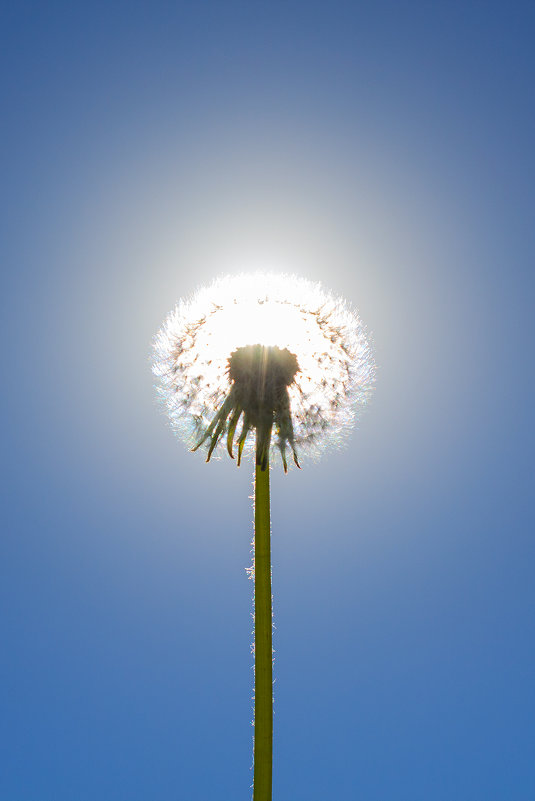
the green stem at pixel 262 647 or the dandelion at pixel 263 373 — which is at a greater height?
the dandelion at pixel 263 373

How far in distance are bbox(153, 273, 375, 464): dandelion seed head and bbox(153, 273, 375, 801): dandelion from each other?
0.7 inches

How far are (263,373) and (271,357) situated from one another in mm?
299

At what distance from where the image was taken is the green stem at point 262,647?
22.4ft

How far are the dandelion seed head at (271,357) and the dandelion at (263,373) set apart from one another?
0.02 meters

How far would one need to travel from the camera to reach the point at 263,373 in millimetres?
8977

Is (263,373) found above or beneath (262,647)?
above

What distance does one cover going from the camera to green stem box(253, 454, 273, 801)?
6.83m

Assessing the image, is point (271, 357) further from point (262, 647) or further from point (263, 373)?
point (262, 647)

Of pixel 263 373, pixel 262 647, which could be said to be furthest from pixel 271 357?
pixel 262 647

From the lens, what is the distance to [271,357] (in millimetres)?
9109

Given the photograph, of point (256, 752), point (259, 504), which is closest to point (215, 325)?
point (259, 504)

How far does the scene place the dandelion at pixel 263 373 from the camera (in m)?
8.81

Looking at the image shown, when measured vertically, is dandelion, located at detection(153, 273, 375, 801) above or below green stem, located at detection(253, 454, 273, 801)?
above

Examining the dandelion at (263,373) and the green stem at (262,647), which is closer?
the green stem at (262,647)
